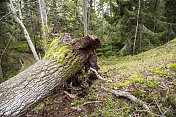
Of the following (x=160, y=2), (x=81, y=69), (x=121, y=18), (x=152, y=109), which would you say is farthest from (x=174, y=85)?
(x=160, y=2)

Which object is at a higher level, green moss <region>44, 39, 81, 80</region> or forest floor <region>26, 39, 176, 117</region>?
green moss <region>44, 39, 81, 80</region>

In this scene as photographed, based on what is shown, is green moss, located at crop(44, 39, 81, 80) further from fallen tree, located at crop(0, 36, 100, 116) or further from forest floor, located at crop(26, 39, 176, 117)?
forest floor, located at crop(26, 39, 176, 117)

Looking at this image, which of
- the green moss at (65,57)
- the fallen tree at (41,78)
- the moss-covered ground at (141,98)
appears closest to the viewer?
the fallen tree at (41,78)

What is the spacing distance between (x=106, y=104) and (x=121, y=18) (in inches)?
386

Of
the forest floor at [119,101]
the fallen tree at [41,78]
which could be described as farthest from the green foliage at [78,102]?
the fallen tree at [41,78]

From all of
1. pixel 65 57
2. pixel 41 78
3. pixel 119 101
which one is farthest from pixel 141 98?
pixel 41 78

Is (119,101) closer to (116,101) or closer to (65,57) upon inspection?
(116,101)

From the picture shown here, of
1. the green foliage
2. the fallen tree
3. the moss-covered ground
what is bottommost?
the green foliage

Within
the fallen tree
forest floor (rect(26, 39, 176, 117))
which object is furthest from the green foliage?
the fallen tree

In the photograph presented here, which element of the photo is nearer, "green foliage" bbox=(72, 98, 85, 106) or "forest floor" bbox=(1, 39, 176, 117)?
"forest floor" bbox=(1, 39, 176, 117)

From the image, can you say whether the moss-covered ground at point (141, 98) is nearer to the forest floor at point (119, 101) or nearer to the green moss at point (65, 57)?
the forest floor at point (119, 101)

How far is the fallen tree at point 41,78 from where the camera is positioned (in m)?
1.60

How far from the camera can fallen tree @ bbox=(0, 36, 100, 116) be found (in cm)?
160

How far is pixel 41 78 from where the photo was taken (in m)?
1.94
